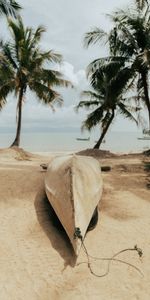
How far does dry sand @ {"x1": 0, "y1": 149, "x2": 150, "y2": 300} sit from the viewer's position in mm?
4152

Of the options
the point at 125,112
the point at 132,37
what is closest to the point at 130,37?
the point at 132,37

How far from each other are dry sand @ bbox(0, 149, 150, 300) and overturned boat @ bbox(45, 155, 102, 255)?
425 mm

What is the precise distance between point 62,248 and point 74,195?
920 millimetres

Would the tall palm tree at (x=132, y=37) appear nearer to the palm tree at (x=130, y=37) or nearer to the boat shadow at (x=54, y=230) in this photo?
the palm tree at (x=130, y=37)

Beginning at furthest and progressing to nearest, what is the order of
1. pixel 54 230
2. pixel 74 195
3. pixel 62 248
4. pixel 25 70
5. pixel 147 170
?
1. pixel 25 70
2. pixel 147 170
3. pixel 54 230
4. pixel 74 195
5. pixel 62 248

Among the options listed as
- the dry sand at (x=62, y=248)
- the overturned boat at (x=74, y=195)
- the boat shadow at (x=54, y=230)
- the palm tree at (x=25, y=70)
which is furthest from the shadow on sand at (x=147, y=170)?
the palm tree at (x=25, y=70)

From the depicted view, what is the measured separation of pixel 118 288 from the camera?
4230mm

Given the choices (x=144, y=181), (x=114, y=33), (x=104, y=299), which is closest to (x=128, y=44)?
(x=114, y=33)

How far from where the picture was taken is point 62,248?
4.98 meters

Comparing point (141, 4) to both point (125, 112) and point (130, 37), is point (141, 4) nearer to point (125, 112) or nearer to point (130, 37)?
point (130, 37)

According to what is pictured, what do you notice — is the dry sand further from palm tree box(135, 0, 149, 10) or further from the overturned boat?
palm tree box(135, 0, 149, 10)

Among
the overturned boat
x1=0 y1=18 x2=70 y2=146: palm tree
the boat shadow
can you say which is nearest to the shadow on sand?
the overturned boat

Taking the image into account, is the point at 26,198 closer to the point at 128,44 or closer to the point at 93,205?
the point at 93,205

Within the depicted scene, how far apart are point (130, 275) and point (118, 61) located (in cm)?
1164
